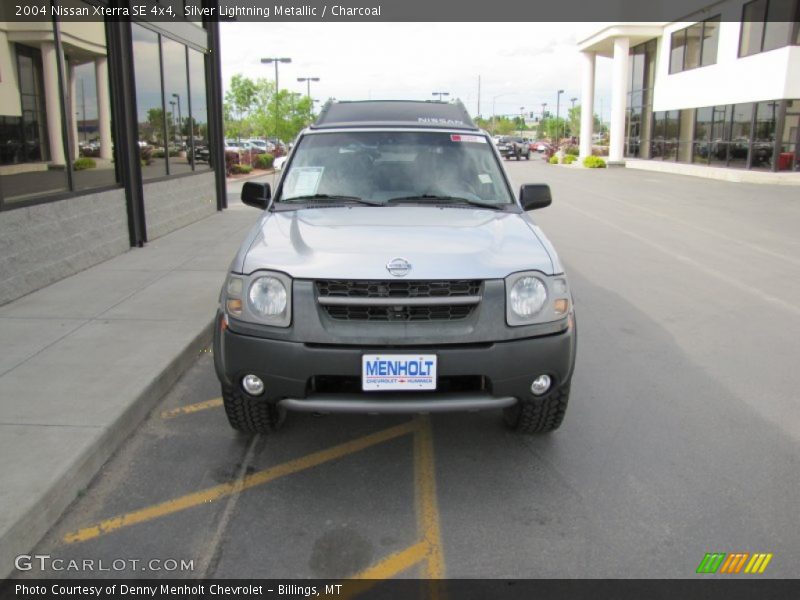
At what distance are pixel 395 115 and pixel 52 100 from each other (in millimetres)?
4830

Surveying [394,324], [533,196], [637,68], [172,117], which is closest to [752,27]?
[637,68]

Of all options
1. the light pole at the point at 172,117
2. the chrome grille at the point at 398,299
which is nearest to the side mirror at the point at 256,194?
the chrome grille at the point at 398,299

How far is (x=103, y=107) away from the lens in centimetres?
955

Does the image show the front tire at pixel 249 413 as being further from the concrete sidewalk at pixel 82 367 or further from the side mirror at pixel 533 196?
the side mirror at pixel 533 196

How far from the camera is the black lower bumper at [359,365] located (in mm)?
3387

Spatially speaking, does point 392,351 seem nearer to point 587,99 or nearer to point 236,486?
point 236,486

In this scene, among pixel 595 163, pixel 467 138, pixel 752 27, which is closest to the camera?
pixel 467 138

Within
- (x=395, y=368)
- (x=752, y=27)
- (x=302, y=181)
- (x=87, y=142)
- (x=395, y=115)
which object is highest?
(x=752, y=27)

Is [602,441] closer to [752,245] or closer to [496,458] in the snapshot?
[496,458]

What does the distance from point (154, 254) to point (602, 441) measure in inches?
288

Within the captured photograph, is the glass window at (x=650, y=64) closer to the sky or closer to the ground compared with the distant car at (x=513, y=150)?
closer to the sky

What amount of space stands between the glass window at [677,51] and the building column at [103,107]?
3174 cm

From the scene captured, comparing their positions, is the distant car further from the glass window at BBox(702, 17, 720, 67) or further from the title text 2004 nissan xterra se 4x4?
the title text 2004 nissan xterra se 4x4

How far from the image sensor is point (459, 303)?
3475 mm
